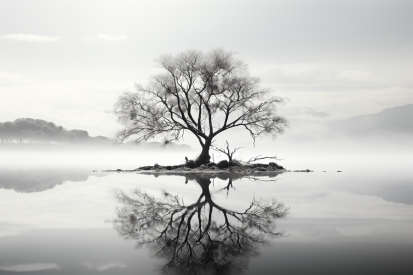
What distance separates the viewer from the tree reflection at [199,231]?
4678 mm

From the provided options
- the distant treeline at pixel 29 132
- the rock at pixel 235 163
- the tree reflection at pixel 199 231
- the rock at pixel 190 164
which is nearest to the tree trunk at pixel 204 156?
the rock at pixel 190 164

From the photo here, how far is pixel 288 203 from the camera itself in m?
9.86

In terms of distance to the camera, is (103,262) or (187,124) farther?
(187,124)

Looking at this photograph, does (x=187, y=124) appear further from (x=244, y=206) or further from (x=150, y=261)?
(x=150, y=261)

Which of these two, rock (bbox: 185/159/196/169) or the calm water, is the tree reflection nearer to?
the calm water

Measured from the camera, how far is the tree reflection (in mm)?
4678

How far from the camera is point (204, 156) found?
96.3 feet

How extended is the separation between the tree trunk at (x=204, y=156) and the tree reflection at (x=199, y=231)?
1924cm

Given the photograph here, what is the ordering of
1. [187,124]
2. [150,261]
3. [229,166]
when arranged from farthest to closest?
[187,124] → [229,166] → [150,261]

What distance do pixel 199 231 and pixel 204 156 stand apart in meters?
23.1

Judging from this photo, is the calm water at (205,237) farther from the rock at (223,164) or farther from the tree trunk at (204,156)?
the tree trunk at (204,156)

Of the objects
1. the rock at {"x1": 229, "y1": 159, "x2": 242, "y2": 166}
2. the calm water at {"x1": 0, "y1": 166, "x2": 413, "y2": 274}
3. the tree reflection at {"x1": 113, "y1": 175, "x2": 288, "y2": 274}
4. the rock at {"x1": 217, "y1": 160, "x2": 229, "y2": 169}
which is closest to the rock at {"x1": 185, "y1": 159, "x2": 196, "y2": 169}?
the rock at {"x1": 217, "y1": 160, "x2": 229, "y2": 169}

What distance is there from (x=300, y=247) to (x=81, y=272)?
3.36 m

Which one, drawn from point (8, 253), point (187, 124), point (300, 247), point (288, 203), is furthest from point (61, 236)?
point (187, 124)
